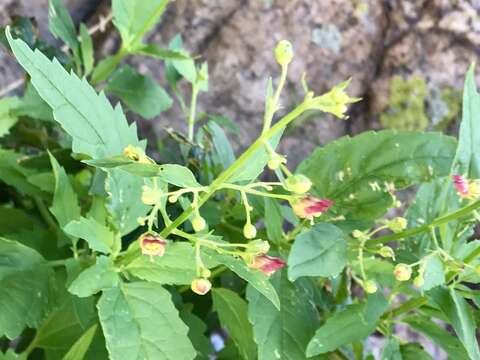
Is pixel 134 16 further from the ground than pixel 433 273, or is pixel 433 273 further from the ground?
pixel 134 16

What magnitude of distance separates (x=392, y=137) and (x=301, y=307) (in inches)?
10.8

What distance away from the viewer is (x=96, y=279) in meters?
0.76

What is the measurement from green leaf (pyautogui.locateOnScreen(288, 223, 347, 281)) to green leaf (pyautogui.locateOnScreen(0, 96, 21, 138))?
0.58 m

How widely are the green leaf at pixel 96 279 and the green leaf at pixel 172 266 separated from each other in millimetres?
30

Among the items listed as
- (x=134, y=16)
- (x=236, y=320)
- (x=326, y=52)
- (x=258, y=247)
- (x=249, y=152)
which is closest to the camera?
(x=249, y=152)

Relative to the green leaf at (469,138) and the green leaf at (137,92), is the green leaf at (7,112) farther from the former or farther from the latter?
the green leaf at (469,138)

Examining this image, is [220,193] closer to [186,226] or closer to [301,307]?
[186,226]

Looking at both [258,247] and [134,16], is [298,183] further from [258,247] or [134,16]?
[134,16]

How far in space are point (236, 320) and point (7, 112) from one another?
54cm

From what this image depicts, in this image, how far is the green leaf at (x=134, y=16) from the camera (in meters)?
1.03

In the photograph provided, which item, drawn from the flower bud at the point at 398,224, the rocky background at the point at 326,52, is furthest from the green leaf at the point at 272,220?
the rocky background at the point at 326,52

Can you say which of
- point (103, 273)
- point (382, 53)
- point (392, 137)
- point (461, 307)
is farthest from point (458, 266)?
point (382, 53)

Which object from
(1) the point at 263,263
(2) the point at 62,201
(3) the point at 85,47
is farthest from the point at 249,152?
(3) the point at 85,47

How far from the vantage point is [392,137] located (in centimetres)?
90
